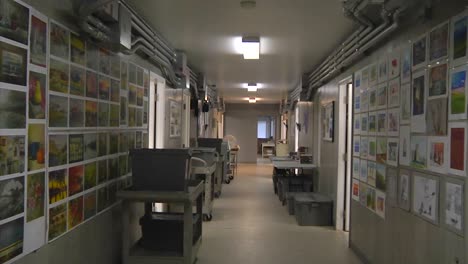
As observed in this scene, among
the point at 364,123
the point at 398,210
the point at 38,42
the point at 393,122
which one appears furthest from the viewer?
the point at 364,123

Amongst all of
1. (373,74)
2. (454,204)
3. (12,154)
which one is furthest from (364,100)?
(12,154)

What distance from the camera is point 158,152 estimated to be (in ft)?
10.7

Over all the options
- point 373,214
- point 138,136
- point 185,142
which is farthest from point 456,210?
point 185,142

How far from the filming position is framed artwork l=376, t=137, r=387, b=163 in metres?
3.46

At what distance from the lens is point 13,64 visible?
6.46ft

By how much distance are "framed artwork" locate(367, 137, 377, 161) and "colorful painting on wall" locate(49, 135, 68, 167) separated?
2.61 m

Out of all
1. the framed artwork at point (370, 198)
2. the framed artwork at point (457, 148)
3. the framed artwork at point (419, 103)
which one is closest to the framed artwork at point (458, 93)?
the framed artwork at point (457, 148)

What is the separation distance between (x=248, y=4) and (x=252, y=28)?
2.80ft

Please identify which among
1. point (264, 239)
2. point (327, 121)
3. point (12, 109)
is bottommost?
point (264, 239)

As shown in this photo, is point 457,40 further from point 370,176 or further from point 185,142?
point 185,142

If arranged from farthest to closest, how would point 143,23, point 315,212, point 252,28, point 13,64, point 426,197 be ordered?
point 315,212 < point 252,28 < point 143,23 < point 426,197 < point 13,64

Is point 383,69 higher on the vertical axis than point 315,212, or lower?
higher

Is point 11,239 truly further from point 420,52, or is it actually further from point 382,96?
point 382,96

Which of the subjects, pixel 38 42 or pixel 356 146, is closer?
pixel 38 42
